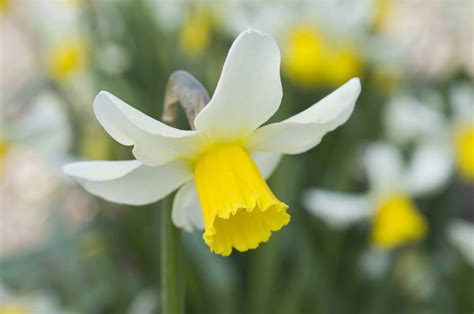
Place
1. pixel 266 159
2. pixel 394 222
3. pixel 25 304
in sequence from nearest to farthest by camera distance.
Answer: pixel 266 159, pixel 25 304, pixel 394 222

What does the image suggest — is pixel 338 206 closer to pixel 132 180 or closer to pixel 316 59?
pixel 316 59

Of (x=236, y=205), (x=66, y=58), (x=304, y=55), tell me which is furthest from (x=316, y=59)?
(x=236, y=205)

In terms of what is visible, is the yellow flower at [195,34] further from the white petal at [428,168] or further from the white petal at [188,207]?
the white petal at [188,207]

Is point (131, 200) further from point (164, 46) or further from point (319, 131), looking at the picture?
point (164, 46)

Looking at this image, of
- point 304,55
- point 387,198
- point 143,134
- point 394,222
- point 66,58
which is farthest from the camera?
point 66,58

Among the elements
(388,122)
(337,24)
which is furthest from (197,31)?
(388,122)

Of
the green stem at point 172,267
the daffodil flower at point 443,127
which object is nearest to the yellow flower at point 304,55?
the daffodil flower at point 443,127
